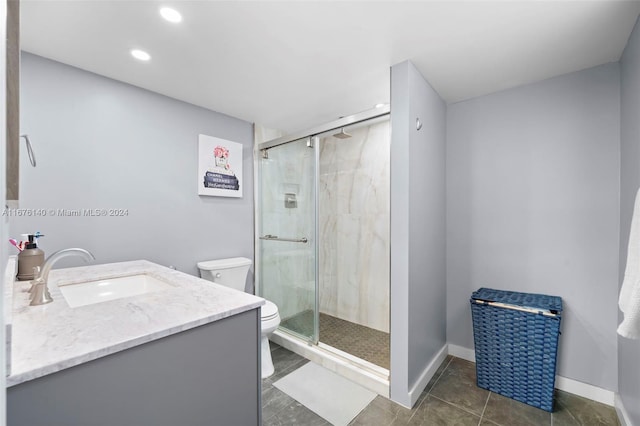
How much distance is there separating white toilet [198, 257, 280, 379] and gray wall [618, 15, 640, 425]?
2.00 meters

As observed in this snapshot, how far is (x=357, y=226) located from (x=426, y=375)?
1516mm

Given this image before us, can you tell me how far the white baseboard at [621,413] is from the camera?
58.3 inches

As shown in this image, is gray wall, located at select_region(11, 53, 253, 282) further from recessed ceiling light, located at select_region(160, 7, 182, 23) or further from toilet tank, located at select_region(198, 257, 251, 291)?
recessed ceiling light, located at select_region(160, 7, 182, 23)

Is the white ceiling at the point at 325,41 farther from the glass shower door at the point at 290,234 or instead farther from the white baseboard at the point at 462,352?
the white baseboard at the point at 462,352

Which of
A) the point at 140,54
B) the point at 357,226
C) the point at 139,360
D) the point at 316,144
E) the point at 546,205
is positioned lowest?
the point at 139,360

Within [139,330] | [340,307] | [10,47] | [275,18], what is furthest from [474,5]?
[340,307]

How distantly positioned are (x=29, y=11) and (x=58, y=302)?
53.7 inches

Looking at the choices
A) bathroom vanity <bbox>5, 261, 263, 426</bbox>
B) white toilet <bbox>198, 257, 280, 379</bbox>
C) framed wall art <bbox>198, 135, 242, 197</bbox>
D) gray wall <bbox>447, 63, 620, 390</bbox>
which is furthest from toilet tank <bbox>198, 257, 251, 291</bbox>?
gray wall <bbox>447, 63, 620, 390</bbox>

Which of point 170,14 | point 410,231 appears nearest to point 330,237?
point 410,231

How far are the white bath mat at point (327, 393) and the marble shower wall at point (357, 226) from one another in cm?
97

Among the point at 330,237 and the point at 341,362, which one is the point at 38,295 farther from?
the point at 330,237

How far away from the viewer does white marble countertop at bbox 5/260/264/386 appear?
2.25 ft

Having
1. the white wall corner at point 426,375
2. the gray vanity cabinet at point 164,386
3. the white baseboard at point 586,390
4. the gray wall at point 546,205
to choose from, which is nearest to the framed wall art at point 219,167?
the gray vanity cabinet at point 164,386

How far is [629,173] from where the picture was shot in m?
1.53
